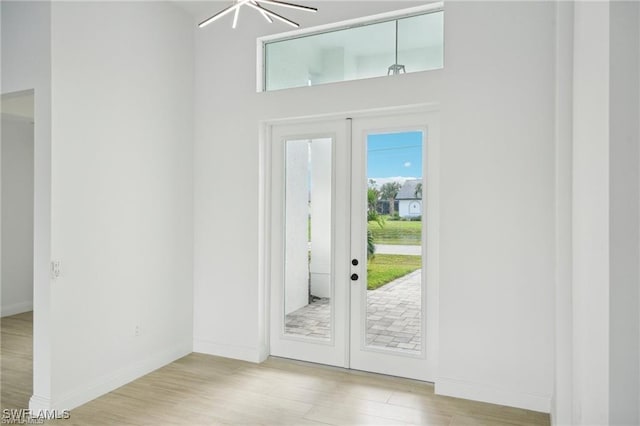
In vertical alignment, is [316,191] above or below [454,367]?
above

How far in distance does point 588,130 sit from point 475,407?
91.9 inches

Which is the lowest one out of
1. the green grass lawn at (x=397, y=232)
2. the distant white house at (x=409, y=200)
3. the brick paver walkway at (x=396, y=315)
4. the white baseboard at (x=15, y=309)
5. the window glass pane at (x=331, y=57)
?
the white baseboard at (x=15, y=309)

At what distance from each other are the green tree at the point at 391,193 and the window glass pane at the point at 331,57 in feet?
3.21

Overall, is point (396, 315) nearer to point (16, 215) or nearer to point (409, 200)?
point (409, 200)


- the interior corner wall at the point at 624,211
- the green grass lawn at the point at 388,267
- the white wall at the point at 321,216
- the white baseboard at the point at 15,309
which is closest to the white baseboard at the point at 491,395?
the green grass lawn at the point at 388,267

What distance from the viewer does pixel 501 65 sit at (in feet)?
10.6

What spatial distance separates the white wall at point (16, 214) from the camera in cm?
606

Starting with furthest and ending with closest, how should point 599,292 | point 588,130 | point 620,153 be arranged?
point 588,130, point 599,292, point 620,153

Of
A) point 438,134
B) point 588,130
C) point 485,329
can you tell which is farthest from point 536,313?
point 588,130

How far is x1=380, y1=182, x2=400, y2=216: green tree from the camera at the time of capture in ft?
12.3

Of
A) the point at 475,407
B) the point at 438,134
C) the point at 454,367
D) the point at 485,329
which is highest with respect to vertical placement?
the point at 438,134

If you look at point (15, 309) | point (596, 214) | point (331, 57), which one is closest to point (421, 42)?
point (331, 57)

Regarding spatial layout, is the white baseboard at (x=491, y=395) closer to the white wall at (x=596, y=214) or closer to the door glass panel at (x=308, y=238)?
the door glass panel at (x=308, y=238)

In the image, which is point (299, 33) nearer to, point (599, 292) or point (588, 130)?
point (588, 130)
